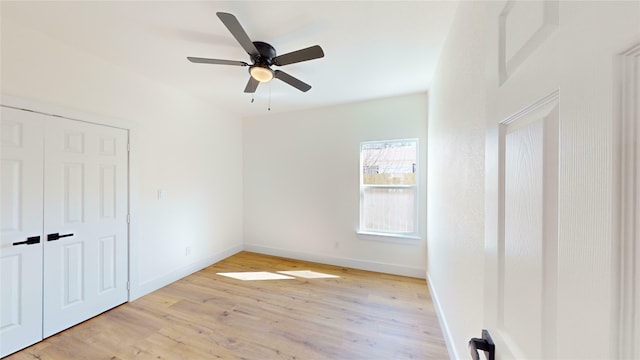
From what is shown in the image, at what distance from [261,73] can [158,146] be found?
1.82 metres

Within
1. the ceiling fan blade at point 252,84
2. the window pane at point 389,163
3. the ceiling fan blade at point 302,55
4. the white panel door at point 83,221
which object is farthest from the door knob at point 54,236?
the window pane at point 389,163

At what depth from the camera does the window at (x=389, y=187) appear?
3.37 metres

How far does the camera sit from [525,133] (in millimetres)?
500

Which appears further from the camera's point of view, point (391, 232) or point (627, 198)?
point (391, 232)

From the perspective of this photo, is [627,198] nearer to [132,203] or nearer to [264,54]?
[264,54]

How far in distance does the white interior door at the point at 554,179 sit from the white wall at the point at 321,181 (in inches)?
111

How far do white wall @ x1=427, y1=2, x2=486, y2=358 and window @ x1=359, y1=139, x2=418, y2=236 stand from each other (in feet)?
3.75

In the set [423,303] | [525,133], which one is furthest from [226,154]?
[525,133]

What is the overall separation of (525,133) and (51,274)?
11.1 feet

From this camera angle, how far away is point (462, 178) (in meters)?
1.55

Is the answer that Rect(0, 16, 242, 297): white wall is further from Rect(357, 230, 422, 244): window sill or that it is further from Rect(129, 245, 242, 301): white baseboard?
Rect(357, 230, 422, 244): window sill

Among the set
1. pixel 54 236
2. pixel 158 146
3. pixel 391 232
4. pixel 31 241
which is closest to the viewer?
pixel 31 241

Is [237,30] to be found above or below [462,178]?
above

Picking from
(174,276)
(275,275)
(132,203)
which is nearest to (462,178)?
(275,275)
